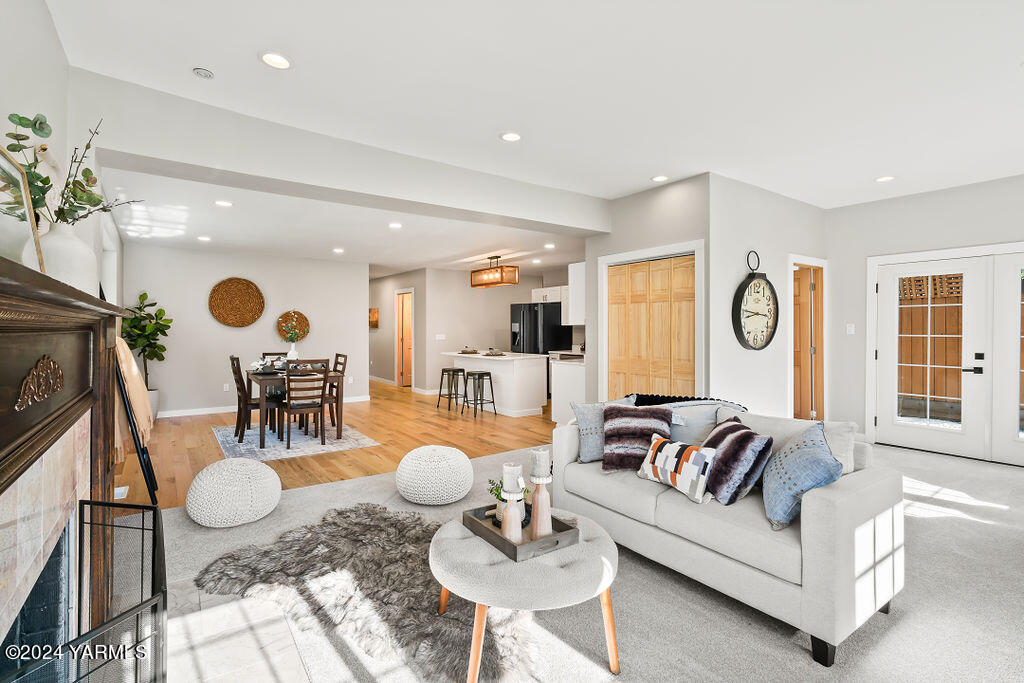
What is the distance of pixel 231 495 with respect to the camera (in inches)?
126

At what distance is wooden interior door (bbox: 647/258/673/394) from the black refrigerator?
3886mm

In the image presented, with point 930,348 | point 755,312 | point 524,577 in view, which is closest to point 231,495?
point 524,577

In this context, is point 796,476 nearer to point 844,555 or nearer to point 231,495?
point 844,555

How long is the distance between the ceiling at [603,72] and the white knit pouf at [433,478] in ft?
7.48

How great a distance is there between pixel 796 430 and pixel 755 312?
8.12 ft

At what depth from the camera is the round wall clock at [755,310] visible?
450cm

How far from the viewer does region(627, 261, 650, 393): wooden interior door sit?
499cm

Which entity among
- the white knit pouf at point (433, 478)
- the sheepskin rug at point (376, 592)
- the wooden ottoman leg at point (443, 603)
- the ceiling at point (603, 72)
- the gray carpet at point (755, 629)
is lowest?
the gray carpet at point (755, 629)

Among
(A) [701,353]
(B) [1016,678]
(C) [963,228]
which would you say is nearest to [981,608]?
(B) [1016,678]

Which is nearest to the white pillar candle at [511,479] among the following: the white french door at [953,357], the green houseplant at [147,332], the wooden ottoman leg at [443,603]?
the wooden ottoman leg at [443,603]

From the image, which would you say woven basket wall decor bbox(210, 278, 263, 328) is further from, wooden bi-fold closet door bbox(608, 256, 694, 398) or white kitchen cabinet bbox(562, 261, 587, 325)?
wooden bi-fold closet door bbox(608, 256, 694, 398)

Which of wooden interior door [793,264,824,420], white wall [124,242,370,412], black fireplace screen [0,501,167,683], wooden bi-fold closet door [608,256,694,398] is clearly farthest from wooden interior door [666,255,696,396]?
white wall [124,242,370,412]

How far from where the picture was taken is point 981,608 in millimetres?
2246

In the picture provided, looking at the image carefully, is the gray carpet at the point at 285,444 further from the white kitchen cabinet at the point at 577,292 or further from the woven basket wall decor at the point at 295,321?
the white kitchen cabinet at the point at 577,292
